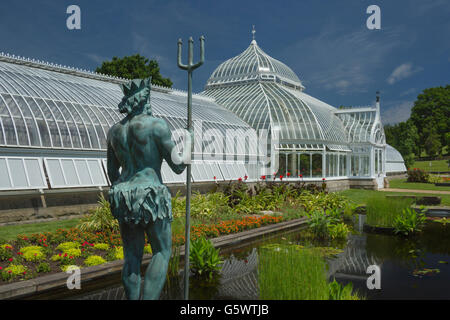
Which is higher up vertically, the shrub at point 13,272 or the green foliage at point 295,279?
the green foliage at point 295,279

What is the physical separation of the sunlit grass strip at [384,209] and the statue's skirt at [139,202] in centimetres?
848

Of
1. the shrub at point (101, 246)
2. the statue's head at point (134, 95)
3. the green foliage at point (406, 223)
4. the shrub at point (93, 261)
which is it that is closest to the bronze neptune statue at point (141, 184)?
the statue's head at point (134, 95)

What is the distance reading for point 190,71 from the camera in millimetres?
3766

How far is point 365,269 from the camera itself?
6.63 m

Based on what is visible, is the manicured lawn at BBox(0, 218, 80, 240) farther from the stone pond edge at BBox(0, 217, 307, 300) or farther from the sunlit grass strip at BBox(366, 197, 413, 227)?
the sunlit grass strip at BBox(366, 197, 413, 227)

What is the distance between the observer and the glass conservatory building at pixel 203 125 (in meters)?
11.6

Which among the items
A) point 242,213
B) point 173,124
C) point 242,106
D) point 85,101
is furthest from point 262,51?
point 242,213

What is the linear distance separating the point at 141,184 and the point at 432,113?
2858 inches

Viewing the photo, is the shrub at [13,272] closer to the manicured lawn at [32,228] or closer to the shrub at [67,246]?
the shrub at [67,246]

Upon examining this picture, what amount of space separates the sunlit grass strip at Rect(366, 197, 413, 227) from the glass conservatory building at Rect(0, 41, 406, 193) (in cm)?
665

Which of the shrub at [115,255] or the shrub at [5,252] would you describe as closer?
the shrub at [5,252]

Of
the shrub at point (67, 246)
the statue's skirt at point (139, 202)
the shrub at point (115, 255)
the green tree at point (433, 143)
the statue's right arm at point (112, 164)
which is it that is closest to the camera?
the statue's skirt at point (139, 202)
